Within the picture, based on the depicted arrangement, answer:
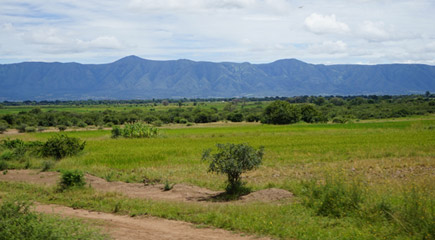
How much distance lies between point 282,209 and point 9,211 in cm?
789

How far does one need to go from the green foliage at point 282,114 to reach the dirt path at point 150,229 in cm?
7742

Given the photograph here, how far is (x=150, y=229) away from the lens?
11312 millimetres

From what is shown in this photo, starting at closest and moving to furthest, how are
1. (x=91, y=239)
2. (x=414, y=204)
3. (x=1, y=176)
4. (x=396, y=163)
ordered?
(x=91, y=239), (x=414, y=204), (x=1, y=176), (x=396, y=163)

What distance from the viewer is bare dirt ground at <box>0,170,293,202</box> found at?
1512cm

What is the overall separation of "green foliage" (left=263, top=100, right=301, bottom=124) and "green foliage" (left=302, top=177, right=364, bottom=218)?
75760 mm

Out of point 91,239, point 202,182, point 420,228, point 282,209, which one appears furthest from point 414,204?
point 202,182

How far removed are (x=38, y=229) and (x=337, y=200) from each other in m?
8.61

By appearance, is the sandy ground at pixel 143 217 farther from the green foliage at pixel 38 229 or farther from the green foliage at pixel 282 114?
the green foliage at pixel 282 114

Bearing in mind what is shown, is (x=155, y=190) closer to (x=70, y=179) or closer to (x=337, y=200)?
(x=70, y=179)

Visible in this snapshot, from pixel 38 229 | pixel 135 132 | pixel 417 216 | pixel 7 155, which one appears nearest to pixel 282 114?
pixel 135 132

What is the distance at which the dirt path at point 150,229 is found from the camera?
10.6m

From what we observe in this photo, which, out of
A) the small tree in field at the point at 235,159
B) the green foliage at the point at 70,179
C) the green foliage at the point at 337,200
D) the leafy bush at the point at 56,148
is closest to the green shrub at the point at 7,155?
the leafy bush at the point at 56,148

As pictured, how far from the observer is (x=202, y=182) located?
1886 cm

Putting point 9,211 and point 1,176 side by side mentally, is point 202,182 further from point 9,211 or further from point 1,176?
point 1,176
